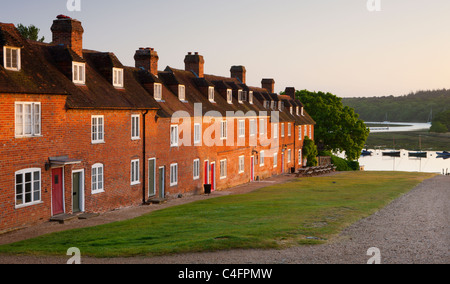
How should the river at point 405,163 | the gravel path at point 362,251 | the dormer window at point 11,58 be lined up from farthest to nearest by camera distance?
the river at point 405,163, the dormer window at point 11,58, the gravel path at point 362,251

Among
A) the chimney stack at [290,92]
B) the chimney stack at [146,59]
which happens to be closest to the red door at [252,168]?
the chimney stack at [146,59]

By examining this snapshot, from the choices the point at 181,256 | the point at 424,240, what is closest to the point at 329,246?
the point at 424,240

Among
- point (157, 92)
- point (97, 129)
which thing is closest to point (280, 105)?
point (157, 92)

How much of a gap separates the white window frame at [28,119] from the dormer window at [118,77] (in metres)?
7.95

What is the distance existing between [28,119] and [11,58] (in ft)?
9.48

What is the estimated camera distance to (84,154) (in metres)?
24.8

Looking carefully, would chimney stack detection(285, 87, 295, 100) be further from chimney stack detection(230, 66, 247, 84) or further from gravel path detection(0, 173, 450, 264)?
gravel path detection(0, 173, 450, 264)

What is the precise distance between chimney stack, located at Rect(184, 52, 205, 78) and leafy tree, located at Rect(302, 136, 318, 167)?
26.0 m

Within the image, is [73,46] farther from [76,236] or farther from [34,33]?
[34,33]

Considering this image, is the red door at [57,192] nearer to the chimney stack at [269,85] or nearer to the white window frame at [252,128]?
the white window frame at [252,128]

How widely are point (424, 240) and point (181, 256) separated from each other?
29.8ft

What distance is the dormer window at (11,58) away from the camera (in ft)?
68.8

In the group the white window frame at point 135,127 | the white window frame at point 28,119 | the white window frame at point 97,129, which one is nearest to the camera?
the white window frame at point 28,119
